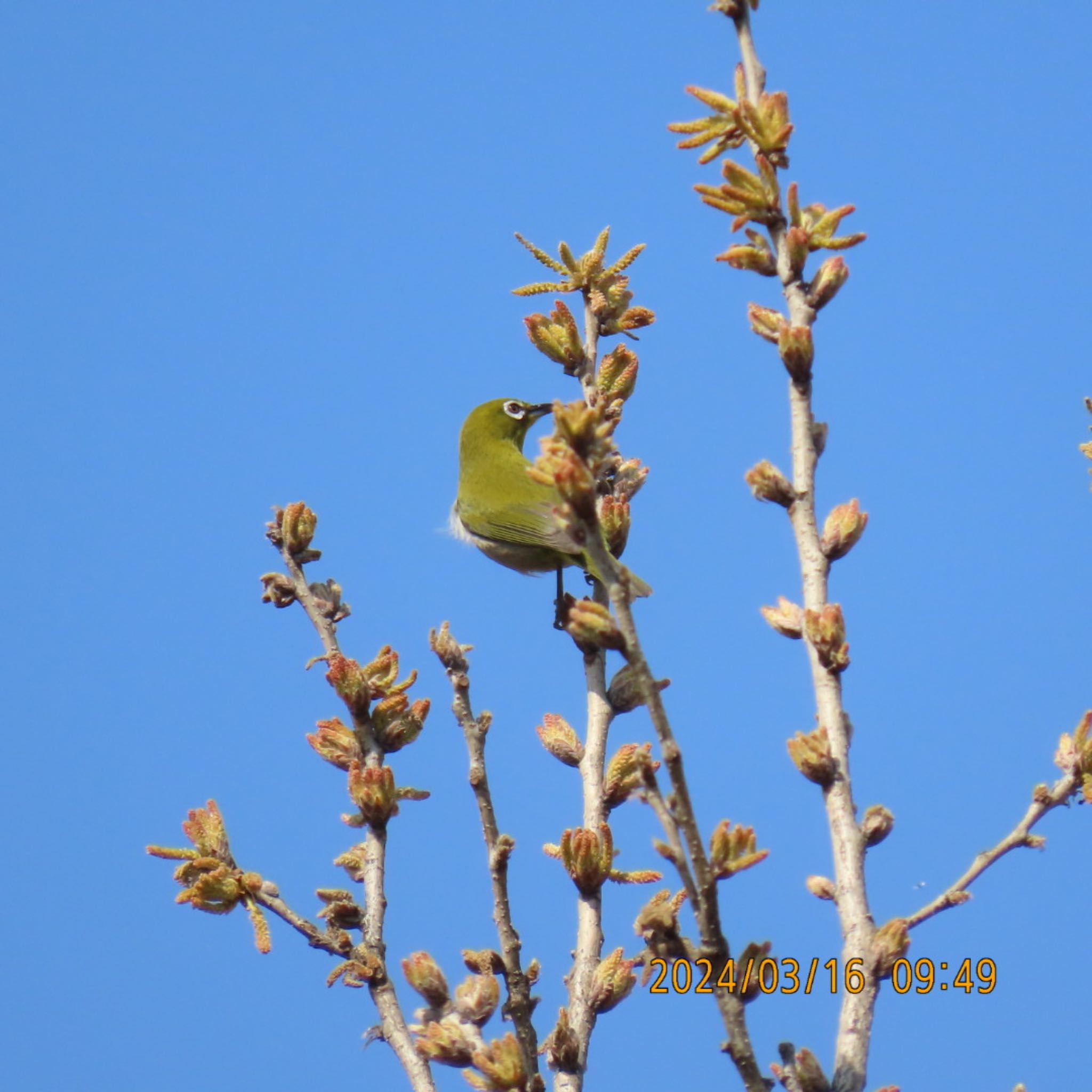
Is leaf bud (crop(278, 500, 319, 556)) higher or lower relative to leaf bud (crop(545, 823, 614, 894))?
higher

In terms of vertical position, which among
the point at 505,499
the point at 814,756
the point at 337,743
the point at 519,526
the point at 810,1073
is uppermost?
the point at 505,499

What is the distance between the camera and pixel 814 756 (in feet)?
9.50

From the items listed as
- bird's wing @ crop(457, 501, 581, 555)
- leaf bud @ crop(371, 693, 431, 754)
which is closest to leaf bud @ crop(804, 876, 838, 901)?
leaf bud @ crop(371, 693, 431, 754)

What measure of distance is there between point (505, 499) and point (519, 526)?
0.59 meters

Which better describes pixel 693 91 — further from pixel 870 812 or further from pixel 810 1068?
pixel 810 1068

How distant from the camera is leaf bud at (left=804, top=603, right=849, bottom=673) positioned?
2.95 meters

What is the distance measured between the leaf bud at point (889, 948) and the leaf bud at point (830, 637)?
0.60m

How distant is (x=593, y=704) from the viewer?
13.7 ft

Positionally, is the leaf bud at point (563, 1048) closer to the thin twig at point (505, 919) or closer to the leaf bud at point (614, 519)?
the thin twig at point (505, 919)

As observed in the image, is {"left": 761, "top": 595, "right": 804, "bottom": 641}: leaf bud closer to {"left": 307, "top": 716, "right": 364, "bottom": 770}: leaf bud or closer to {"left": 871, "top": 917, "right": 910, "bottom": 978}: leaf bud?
{"left": 871, "top": 917, "right": 910, "bottom": 978}: leaf bud

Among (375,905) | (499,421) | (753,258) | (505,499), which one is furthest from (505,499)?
(753,258)

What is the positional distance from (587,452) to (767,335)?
3.44ft

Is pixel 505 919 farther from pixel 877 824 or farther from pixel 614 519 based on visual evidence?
pixel 614 519

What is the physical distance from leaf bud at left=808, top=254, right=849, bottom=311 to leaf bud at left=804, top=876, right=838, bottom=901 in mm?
1457
